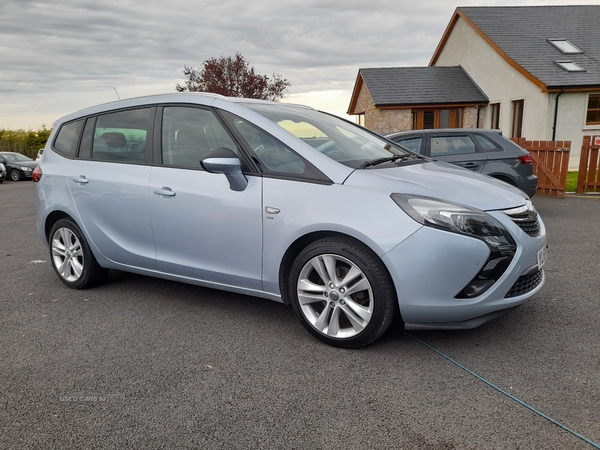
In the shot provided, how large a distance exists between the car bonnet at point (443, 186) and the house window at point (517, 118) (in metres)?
18.0

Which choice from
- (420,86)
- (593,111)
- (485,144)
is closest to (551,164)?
(485,144)

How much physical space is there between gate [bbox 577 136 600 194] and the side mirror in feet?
32.3

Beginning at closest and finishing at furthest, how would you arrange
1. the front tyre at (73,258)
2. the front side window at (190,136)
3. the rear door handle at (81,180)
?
the front side window at (190,136) < the rear door handle at (81,180) < the front tyre at (73,258)

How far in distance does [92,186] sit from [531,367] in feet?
12.2

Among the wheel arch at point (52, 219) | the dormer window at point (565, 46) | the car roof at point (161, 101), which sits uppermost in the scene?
the dormer window at point (565, 46)

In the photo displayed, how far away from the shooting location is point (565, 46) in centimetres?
2020

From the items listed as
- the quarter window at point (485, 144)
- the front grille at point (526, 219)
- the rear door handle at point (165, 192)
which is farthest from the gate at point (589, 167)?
the rear door handle at point (165, 192)

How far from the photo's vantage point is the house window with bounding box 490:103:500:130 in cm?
2116

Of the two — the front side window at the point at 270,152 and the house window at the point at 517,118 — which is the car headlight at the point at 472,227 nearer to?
the front side window at the point at 270,152

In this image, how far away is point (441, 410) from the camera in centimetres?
259

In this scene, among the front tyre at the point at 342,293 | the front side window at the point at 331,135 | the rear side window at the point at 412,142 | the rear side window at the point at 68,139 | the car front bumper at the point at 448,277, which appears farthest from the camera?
the rear side window at the point at 412,142

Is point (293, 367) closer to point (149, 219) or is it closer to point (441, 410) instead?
point (441, 410)

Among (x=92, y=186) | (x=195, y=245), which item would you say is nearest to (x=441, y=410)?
(x=195, y=245)

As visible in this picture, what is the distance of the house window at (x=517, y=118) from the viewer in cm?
1967
